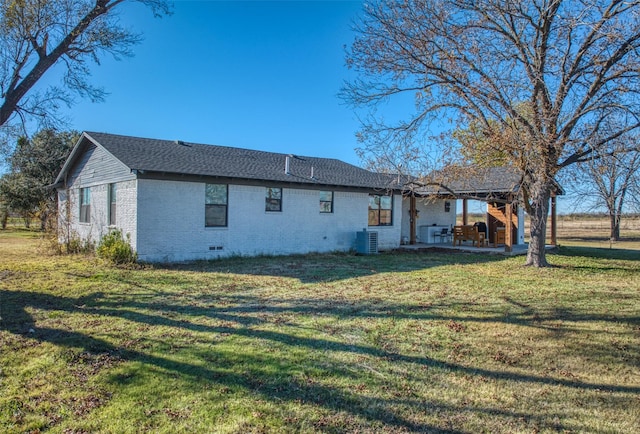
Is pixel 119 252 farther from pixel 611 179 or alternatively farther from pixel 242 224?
pixel 611 179

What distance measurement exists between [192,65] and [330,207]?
24.7 ft

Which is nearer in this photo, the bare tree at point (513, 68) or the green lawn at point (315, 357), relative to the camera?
the green lawn at point (315, 357)

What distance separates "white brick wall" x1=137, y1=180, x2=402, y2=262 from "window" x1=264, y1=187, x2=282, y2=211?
0.18 meters

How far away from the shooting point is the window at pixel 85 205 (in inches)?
611

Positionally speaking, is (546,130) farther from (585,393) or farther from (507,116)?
(585,393)

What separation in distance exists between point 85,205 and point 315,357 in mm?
14667

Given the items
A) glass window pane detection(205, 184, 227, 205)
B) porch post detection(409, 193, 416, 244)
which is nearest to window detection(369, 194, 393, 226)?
porch post detection(409, 193, 416, 244)

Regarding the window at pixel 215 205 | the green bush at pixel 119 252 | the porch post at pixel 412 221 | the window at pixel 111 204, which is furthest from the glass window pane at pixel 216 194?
the porch post at pixel 412 221

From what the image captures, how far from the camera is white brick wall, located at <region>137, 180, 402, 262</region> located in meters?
12.0

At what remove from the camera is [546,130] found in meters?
10.7

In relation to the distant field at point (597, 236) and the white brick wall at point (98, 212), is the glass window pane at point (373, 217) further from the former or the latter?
the white brick wall at point (98, 212)

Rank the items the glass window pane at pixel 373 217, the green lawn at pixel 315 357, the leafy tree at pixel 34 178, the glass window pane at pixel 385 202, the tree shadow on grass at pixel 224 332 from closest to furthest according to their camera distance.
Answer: the green lawn at pixel 315 357
the tree shadow on grass at pixel 224 332
the glass window pane at pixel 373 217
the glass window pane at pixel 385 202
the leafy tree at pixel 34 178

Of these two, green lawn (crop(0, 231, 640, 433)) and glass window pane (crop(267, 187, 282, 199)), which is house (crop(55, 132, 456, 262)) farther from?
green lawn (crop(0, 231, 640, 433))

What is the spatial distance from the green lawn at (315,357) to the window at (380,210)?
28.9 feet
